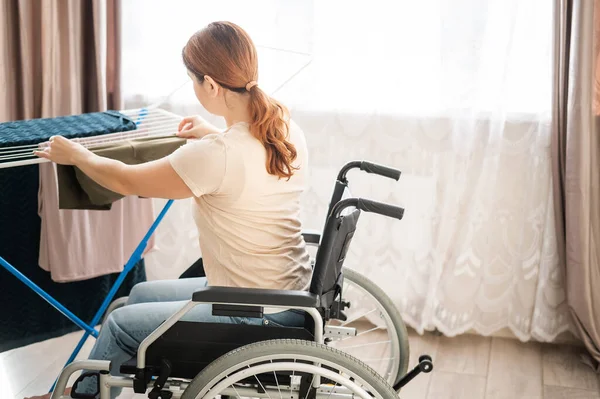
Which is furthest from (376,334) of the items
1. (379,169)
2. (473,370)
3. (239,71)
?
(239,71)

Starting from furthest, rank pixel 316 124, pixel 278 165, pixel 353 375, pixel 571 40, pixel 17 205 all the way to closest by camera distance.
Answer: pixel 316 124 → pixel 17 205 → pixel 571 40 → pixel 278 165 → pixel 353 375

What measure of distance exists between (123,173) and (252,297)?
0.39 metres

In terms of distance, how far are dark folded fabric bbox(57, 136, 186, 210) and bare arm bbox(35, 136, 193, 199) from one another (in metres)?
0.09

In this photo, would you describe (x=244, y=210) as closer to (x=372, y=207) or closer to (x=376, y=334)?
(x=372, y=207)

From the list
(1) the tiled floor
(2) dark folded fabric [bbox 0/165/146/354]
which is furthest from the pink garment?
(1) the tiled floor

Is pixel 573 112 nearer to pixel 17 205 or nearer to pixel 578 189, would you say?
pixel 578 189

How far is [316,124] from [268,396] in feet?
4.19

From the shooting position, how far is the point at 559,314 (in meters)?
2.67

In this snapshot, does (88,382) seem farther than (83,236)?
No

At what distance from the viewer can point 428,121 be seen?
2619mm

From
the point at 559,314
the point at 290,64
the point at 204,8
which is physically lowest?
the point at 559,314

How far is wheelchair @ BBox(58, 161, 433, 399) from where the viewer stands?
1.54 metres

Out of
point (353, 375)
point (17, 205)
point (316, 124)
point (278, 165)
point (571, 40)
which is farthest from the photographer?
point (316, 124)

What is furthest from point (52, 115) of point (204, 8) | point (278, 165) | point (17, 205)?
point (278, 165)
